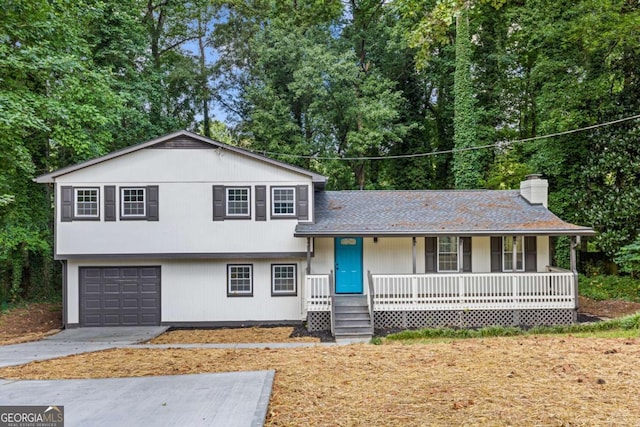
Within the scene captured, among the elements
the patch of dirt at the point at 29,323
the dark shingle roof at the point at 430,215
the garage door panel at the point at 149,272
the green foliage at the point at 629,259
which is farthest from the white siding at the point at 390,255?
the patch of dirt at the point at 29,323

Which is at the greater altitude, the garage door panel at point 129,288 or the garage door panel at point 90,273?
the garage door panel at point 90,273

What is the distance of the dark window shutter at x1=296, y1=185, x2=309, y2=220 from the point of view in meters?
12.8

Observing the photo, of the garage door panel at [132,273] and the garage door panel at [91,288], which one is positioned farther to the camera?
the garage door panel at [132,273]

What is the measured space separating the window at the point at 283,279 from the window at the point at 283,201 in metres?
1.74

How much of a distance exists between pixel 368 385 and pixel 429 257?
8.83 meters

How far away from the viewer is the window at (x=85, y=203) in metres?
12.6

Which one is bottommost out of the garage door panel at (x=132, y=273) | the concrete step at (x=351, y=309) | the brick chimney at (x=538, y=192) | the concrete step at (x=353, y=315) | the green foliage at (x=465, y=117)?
the concrete step at (x=353, y=315)

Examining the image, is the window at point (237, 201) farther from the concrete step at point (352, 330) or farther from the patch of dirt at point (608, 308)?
the patch of dirt at point (608, 308)

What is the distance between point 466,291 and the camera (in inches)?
480

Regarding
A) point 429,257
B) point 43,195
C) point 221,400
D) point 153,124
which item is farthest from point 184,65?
point 221,400

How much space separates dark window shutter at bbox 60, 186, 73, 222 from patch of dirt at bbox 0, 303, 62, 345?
11.5ft

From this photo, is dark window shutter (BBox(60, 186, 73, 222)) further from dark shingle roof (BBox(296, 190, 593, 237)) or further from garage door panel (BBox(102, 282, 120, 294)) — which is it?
dark shingle roof (BBox(296, 190, 593, 237))

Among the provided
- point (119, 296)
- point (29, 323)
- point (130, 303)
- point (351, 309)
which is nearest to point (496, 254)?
point (351, 309)

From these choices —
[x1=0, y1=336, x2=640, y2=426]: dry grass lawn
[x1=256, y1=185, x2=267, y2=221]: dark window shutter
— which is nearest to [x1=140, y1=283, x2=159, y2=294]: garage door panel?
[x1=256, y1=185, x2=267, y2=221]: dark window shutter
